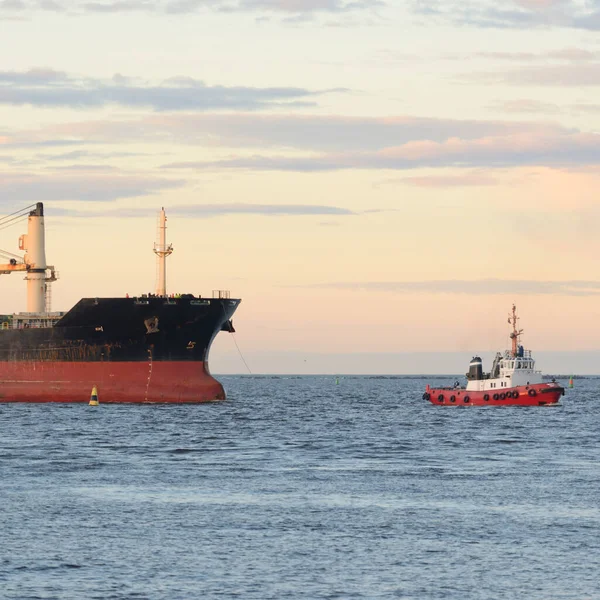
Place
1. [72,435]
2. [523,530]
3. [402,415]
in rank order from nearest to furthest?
[523,530]
[72,435]
[402,415]

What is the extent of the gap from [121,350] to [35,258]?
15.6 meters

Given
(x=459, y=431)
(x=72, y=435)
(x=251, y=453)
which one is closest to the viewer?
(x=251, y=453)

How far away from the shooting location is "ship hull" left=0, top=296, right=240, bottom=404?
247 feet

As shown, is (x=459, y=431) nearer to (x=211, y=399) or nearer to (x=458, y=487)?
(x=211, y=399)

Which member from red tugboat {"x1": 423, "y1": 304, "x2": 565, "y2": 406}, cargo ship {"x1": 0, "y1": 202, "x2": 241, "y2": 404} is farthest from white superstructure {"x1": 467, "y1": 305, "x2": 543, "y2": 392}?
cargo ship {"x1": 0, "y1": 202, "x2": 241, "y2": 404}

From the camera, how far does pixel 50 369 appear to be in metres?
77.4

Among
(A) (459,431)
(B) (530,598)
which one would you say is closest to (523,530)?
(B) (530,598)

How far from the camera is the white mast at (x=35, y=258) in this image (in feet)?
285

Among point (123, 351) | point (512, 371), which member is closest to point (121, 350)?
point (123, 351)

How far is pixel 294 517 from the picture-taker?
29.1 metres

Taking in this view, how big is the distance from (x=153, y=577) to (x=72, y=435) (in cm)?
3441

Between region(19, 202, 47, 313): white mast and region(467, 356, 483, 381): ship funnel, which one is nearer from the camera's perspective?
region(19, 202, 47, 313): white mast

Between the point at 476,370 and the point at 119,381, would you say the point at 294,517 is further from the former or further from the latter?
the point at 476,370

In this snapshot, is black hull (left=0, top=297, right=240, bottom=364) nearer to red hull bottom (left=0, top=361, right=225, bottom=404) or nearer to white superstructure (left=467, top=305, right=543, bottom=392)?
red hull bottom (left=0, top=361, right=225, bottom=404)
